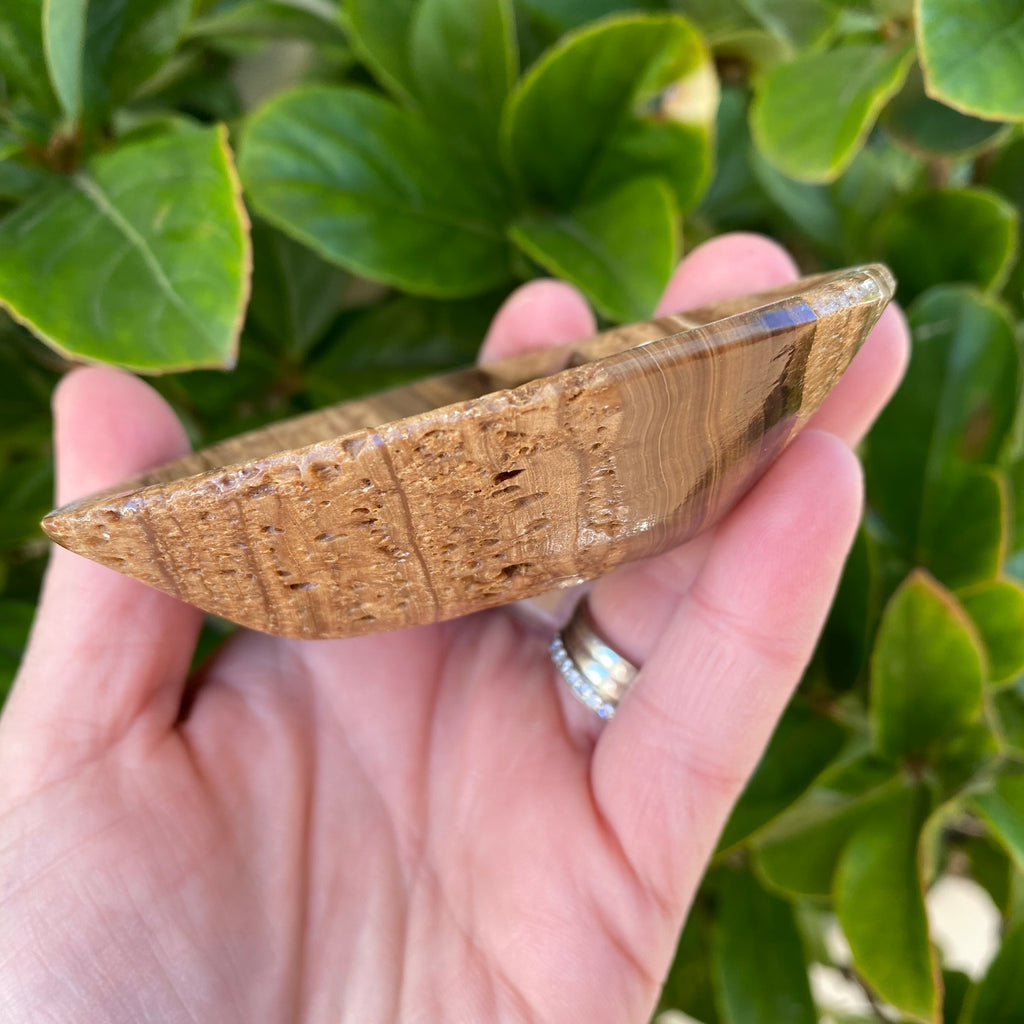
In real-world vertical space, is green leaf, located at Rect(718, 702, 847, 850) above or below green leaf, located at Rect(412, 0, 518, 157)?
below

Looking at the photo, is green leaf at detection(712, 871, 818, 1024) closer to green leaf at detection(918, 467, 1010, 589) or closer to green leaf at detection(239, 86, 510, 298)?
green leaf at detection(918, 467, 1010, 589)

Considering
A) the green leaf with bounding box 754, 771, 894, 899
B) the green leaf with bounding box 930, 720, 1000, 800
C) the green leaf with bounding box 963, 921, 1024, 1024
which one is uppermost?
the green leaf with bounding box 930, 720, 1000, 800

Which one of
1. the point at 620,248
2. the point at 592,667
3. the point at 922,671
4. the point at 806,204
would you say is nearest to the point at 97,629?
the point at 592,667

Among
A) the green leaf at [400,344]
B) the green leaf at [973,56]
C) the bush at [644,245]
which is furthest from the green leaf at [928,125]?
the green leaf at [400,344]

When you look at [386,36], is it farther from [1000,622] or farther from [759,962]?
[759,962]

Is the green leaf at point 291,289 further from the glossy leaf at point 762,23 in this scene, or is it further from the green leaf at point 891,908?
the green leaf at point 891,908

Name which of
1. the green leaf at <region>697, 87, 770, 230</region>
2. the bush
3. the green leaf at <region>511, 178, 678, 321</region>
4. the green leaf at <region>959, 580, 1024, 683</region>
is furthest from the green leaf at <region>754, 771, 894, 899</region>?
the green leaf at <region>697, 87, 770, 230</region>

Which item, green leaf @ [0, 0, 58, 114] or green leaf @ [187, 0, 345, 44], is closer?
green leaf @ [0, 0, 58, 114]
